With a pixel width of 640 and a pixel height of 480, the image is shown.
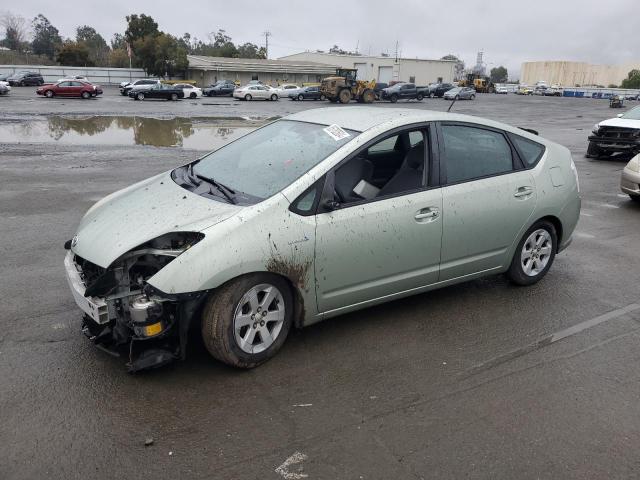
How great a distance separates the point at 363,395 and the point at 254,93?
4325cm

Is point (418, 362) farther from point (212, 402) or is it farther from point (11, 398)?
point (11, 398)

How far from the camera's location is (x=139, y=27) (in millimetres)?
69438

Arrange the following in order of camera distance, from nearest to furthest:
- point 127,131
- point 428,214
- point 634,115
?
point 428,214 → point 634,115 → point 127,131

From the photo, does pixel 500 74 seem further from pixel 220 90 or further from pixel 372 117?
pixel 372 117

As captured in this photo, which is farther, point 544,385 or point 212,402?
point 544,385

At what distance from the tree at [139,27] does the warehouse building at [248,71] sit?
18.4 ft

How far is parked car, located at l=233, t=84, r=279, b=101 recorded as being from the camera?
144 feet

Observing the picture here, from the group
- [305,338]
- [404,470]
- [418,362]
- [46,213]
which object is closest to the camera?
[404,470]

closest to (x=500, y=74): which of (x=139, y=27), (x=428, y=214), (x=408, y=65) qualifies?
(x=408, y=65)

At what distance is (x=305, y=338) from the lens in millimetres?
4180

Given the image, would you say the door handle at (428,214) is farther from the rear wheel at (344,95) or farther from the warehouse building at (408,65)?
the warehouse building at (408,65)

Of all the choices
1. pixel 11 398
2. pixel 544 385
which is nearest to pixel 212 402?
pixel 11 398

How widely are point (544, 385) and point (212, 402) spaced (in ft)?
7.24

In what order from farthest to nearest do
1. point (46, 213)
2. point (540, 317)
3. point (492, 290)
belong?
point (46, 213)
point (492, 290)
point (540, 317)
